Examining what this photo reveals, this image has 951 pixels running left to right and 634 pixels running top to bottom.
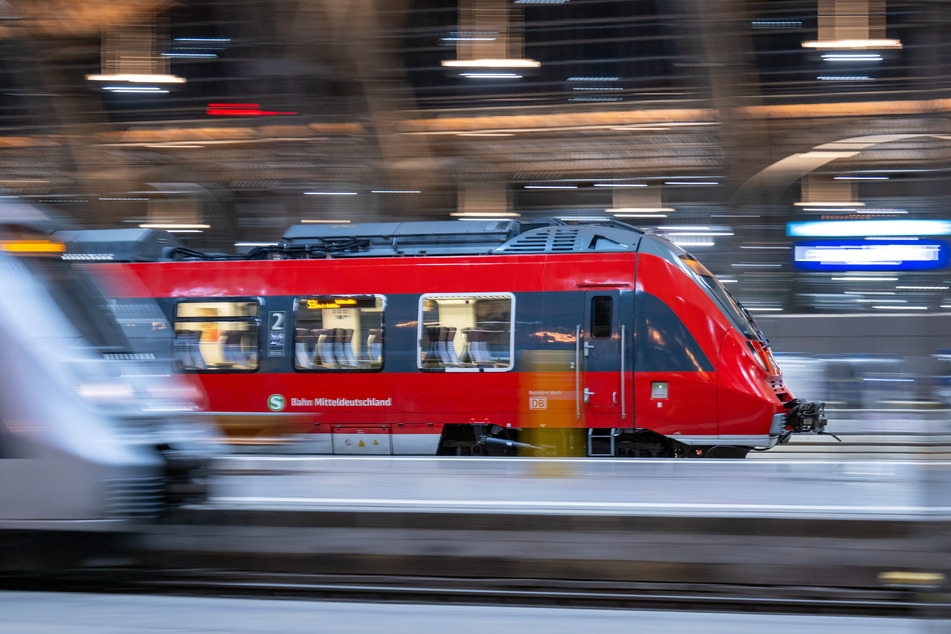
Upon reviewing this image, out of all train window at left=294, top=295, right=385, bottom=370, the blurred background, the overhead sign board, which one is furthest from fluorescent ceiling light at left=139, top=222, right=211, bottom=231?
the overhead sign board

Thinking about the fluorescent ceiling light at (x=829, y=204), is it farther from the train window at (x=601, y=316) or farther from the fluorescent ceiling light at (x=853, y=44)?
the train window at (x=601, y=316)

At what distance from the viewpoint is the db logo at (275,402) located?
37.9 feet

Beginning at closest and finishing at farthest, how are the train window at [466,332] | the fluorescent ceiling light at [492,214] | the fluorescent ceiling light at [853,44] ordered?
the train window at [466,332], the fluorescent ceiling light at [853,44], the fluorescent ceiling light at [492,214]

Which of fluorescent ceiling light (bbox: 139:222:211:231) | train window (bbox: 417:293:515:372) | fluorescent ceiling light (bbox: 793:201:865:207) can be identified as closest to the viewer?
train window (bbox: 417:293:515:372)

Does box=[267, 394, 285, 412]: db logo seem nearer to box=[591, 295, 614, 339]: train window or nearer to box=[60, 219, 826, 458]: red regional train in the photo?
box=[60, 219, 826, 458]: red regional train

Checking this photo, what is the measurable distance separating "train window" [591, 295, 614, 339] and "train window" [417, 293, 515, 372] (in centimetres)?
97

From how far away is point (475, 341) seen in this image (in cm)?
1098

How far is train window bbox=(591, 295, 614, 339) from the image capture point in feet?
35.0

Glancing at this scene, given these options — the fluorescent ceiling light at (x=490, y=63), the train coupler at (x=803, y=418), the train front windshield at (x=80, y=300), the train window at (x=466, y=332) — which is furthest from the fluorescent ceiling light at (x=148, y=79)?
the train front windshield at (x=80, y=300)

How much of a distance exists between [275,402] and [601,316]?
4311mm

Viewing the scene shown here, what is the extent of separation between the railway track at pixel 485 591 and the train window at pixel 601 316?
4.86 m

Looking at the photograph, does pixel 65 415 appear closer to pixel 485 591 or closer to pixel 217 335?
pixel 485 591

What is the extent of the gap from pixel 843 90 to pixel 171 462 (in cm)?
2086

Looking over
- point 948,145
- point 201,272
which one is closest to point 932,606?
point 948,145
